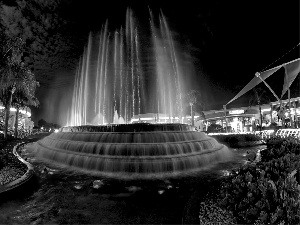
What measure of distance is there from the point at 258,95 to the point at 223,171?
42428 mm

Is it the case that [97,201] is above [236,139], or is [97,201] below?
below

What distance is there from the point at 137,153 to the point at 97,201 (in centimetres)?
453

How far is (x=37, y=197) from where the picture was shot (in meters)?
6.00

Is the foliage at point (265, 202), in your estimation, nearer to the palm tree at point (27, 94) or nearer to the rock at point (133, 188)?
the rock at point (133, 188)

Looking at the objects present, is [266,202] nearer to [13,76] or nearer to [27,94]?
[13,76]

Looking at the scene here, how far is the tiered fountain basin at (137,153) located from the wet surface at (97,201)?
124cm

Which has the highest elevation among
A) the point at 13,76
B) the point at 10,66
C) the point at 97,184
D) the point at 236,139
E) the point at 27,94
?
the point at 10,66

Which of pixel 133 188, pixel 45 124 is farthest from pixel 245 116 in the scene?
pixel 45 124

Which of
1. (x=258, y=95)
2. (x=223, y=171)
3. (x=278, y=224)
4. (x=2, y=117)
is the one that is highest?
(x=258, y=95)

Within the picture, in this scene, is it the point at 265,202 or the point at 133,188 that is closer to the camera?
the point at 265,202

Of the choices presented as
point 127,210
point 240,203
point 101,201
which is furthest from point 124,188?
point 240,203

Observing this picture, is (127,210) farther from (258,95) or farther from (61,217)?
(258,95)

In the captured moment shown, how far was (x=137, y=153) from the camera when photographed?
10.0 m

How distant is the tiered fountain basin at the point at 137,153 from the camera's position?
9078 millimetres
